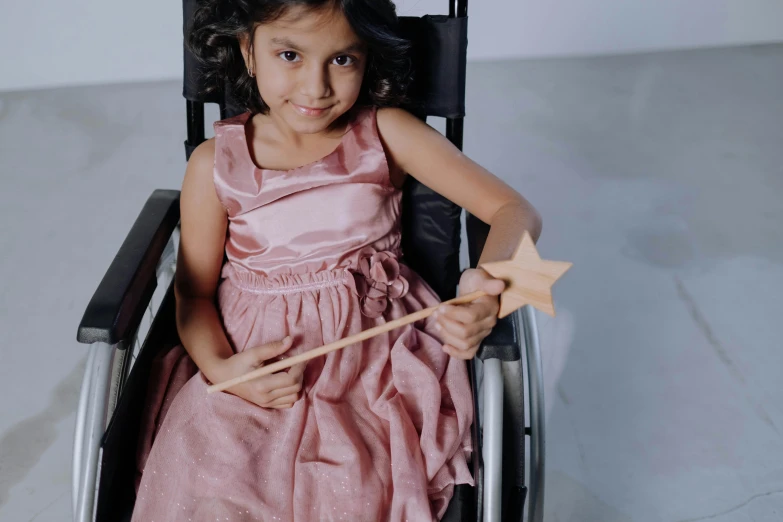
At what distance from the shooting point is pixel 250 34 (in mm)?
1112

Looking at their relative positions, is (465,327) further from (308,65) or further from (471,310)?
(308,65)

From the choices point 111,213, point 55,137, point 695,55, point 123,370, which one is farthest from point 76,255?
point 695,55

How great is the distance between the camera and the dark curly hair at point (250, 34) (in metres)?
1.05

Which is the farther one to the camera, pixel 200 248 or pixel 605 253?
pixel 605 253

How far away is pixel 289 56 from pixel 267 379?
40cm

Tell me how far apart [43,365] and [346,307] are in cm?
95

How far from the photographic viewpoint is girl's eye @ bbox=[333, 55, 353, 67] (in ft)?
3.57

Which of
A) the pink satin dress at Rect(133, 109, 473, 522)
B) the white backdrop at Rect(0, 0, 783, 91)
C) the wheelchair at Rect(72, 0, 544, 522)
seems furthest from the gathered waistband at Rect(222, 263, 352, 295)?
the white backdrop at Rect(0, 0, 783, 91)

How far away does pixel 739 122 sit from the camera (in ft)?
9.63

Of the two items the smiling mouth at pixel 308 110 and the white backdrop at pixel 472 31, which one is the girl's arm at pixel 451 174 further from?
the white backdrop at pixel 472 31

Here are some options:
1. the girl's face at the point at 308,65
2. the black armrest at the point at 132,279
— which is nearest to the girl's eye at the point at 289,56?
the girl's face at the point at 308,65

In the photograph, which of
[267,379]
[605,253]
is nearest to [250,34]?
[267,379]

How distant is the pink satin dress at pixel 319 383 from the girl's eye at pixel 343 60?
143 millimetres

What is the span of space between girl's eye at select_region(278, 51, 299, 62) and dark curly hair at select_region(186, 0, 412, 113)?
0.04 m
